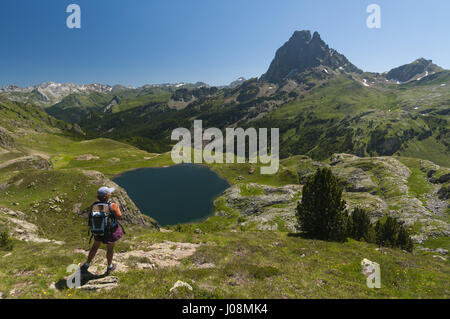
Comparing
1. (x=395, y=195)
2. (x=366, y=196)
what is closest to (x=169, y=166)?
(x=366, y=196)

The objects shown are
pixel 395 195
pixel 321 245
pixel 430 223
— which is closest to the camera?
pixel 321 245

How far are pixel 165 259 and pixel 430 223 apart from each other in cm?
11409

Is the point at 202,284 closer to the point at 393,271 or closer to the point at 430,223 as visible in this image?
the point at 393,271

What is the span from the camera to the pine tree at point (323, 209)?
34344 mm

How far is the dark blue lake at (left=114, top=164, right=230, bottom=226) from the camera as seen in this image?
102 m

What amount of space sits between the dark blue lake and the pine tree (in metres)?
66.3

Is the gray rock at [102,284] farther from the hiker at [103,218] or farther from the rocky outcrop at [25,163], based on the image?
the rocky outcrop at [25,163]

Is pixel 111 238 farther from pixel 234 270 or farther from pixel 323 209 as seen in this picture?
pixel 323 209

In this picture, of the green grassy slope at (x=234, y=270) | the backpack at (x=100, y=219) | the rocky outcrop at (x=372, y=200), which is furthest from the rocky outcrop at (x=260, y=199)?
the backpack at (x=100, y=219)

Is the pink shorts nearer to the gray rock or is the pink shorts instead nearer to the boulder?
the gray rock

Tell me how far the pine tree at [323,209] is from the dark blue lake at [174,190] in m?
66.3
